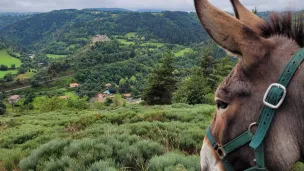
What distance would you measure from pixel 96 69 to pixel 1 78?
39.4 meters

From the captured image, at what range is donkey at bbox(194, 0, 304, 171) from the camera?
154 cm

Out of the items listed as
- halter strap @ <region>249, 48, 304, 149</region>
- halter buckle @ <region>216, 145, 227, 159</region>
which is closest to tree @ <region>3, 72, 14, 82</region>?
halter buckle @ <region>216, 145, 227, 159</region>

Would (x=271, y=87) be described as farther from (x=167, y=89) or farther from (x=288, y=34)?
(x=167, y=89)

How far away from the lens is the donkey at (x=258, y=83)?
1.54 m

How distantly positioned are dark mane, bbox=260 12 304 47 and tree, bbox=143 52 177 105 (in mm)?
27843

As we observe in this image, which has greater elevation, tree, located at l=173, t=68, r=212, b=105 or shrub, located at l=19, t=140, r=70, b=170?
shrub, located at l=19, t=140, r=70, b=170

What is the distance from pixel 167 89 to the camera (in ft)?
98.6

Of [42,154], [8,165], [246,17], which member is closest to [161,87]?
[8,165]

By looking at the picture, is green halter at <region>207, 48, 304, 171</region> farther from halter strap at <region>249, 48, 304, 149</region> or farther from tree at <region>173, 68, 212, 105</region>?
tree at <region>173, 68, 212, 105</region>

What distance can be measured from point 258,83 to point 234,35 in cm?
37

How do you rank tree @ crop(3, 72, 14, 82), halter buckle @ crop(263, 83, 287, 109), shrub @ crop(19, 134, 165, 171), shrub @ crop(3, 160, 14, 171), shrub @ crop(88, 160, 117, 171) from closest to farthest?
1. halter buckle @ crop(263, 83, 287, 109)
2. shrub @ crop(88, 160, 117, 171)
3. shrub @ crop(19, 134, 165, 171)
4. shrub @ crop(3, 160, 14, 171)
5. tree @ crop(3, 72, 14, 82)

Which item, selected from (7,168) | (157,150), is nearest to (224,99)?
(157,150)

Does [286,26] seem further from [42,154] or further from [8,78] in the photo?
[8,78]

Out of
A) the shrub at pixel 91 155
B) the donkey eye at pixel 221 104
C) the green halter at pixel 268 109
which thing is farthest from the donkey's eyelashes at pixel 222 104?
the shrub at pixel 91 155
